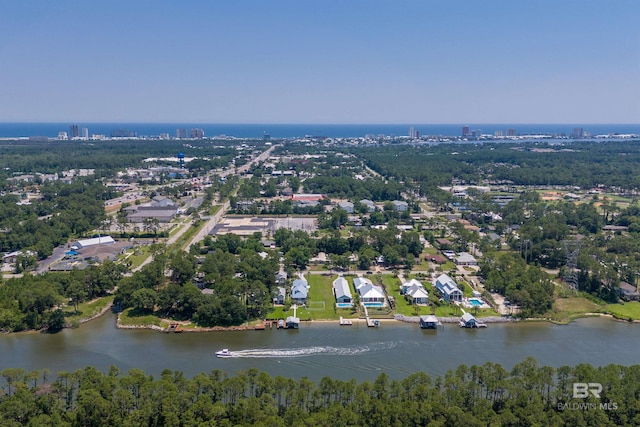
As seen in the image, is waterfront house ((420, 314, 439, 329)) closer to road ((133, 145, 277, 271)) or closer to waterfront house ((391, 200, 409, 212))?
road ((133, 145, 277, 271))

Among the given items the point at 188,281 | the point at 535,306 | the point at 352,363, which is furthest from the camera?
the point at 188,281

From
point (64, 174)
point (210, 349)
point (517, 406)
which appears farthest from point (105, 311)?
point (64, 174)

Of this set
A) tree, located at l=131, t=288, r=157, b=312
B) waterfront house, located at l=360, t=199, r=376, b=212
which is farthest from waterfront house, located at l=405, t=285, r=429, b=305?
waterfront house, located at l=360, t=199, r=376, b=212

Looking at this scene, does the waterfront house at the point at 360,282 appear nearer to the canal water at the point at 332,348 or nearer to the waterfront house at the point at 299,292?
the waterfront house at the point at 299,292

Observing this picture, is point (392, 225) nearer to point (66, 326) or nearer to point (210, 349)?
point (210, 349)

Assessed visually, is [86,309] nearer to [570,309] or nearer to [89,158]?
[570,309]

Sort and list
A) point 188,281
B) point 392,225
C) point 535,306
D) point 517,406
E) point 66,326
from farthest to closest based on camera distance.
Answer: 1. point 392,225
2. point 188,281
3. point 535,306
4. point 66,326
5. point 517,406
